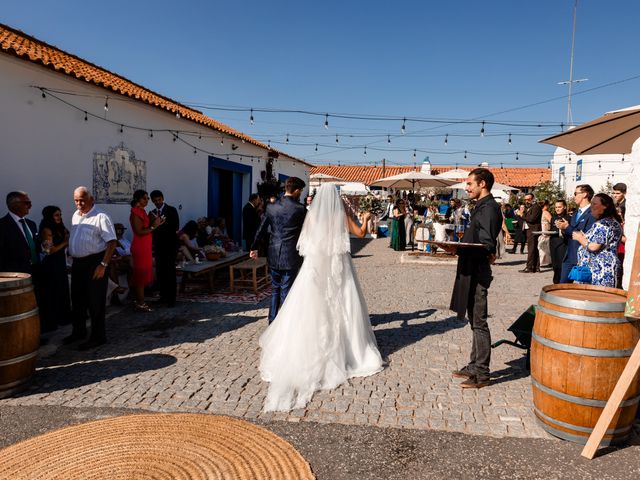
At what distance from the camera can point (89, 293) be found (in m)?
5.28

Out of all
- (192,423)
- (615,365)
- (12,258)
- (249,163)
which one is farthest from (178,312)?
(249,163)

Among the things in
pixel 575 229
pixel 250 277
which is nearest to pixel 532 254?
pixel 575 229

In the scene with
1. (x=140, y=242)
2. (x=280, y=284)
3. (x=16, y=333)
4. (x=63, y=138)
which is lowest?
(x=16, y=333)

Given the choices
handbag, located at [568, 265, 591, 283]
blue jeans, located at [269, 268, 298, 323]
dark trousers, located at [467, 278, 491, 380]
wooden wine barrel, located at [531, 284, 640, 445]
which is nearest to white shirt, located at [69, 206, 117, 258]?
blue jeans, located at [269, 268, 298, 323]

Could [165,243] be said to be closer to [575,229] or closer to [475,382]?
[475,382]

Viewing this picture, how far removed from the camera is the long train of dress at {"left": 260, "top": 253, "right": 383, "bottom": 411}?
14.0 ft

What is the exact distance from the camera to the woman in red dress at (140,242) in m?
6.73

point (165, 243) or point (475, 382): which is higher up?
point (165, 243)

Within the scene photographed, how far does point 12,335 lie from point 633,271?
16.0 feet

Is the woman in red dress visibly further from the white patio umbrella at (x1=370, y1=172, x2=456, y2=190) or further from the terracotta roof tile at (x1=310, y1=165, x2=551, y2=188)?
the terracotta roof tile at (x1=310, y1=165, x2=551, y2=188)

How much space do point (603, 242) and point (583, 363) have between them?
2038mm

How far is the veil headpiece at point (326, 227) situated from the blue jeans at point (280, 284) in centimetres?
71

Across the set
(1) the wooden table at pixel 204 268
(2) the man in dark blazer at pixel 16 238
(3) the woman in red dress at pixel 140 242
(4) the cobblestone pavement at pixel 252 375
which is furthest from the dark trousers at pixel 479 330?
(1) the wooden table at pixel 204 268

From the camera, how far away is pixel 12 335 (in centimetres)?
396
